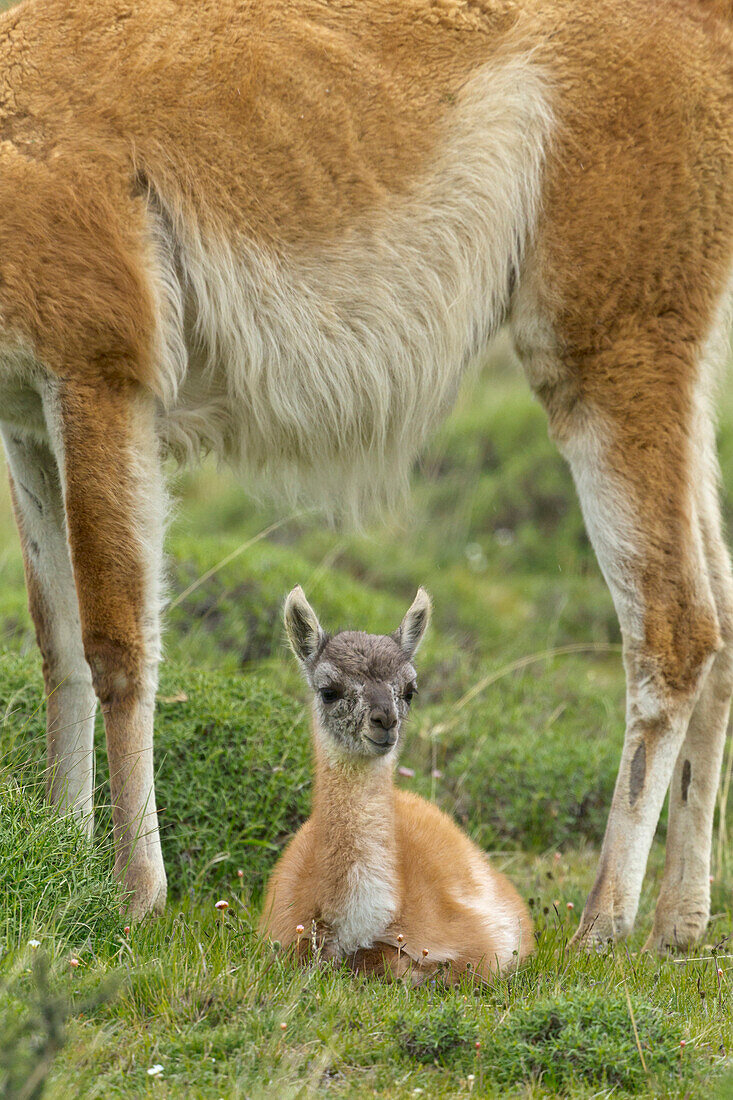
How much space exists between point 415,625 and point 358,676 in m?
0.42

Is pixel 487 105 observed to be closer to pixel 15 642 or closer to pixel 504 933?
pixel 504 933

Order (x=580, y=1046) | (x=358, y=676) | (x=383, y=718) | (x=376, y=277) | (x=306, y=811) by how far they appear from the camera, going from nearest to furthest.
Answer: (x=580, y=1046) → (x=383, y=718) → (x=358, y=676) → (x=376, y=277) → (x=306, y=811)

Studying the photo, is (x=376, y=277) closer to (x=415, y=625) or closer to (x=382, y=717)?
(x=415, y=625)

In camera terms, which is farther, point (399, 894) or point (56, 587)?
point (56, 587)

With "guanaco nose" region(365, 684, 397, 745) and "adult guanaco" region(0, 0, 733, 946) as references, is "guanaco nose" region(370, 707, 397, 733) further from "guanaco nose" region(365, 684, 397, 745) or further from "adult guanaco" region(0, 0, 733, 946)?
"adult guanaco" region(0, 0, 733, 946)

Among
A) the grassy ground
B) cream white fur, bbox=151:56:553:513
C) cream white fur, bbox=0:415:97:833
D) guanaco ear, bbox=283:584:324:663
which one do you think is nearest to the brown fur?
the grassy ground

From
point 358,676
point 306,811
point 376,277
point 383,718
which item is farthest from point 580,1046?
point 376,277

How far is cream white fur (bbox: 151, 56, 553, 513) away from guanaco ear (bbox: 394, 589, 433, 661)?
2.79 ft

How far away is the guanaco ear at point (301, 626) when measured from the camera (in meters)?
4.11

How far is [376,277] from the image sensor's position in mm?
4496

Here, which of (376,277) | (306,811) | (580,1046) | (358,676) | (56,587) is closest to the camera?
(580,1046)

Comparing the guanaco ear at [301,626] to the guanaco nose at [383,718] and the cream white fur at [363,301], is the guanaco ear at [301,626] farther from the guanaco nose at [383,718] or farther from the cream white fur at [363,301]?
the cream white fur at [363,301]

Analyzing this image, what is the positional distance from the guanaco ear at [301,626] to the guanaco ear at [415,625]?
0.28m

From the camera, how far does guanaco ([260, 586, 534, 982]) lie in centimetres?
375
